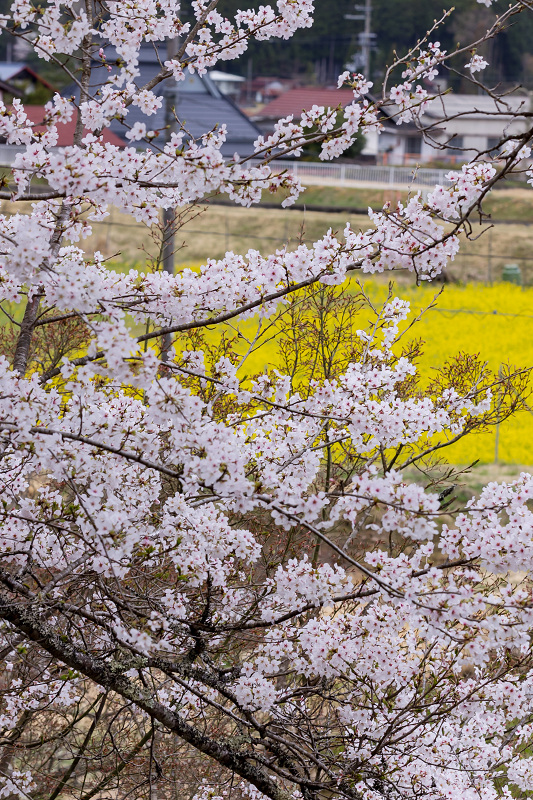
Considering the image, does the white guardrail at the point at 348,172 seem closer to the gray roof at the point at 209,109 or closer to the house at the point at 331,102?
the gray roof at the point at 209,109

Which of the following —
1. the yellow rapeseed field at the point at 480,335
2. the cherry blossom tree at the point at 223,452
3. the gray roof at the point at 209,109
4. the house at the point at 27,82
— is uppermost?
the house at the point at 27,82

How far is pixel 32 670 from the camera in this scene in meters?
5.30

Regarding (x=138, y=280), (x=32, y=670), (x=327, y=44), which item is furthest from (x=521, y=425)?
(x=327, y=44)

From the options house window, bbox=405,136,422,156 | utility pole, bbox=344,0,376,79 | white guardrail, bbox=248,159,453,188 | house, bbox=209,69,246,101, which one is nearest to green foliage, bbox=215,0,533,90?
utility pole, bbox=344,0,376,79

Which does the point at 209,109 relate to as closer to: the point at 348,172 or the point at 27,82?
the point at 348,172

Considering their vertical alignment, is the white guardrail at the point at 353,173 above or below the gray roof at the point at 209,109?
above

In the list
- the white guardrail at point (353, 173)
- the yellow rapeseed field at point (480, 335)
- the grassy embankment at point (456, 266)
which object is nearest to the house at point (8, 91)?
the white guardrail at point (353, 173)

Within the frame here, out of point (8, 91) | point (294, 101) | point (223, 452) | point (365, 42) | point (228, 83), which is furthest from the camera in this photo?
point (228, 83)

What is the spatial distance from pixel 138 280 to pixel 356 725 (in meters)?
1.97

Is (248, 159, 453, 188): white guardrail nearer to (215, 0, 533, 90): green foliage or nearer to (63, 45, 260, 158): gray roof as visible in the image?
(63, 45, 260, 158): gray roof

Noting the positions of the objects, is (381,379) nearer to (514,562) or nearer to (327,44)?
(514,562)

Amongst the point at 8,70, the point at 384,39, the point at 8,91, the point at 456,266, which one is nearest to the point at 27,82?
the point at 8,70

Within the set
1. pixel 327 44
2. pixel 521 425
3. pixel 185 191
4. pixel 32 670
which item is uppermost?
pixel 327 44

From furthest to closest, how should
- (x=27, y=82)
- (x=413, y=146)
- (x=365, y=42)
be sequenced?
1. (x=365, y=42)
2. (x=413, y=146)
3. (x=27, y=82)
